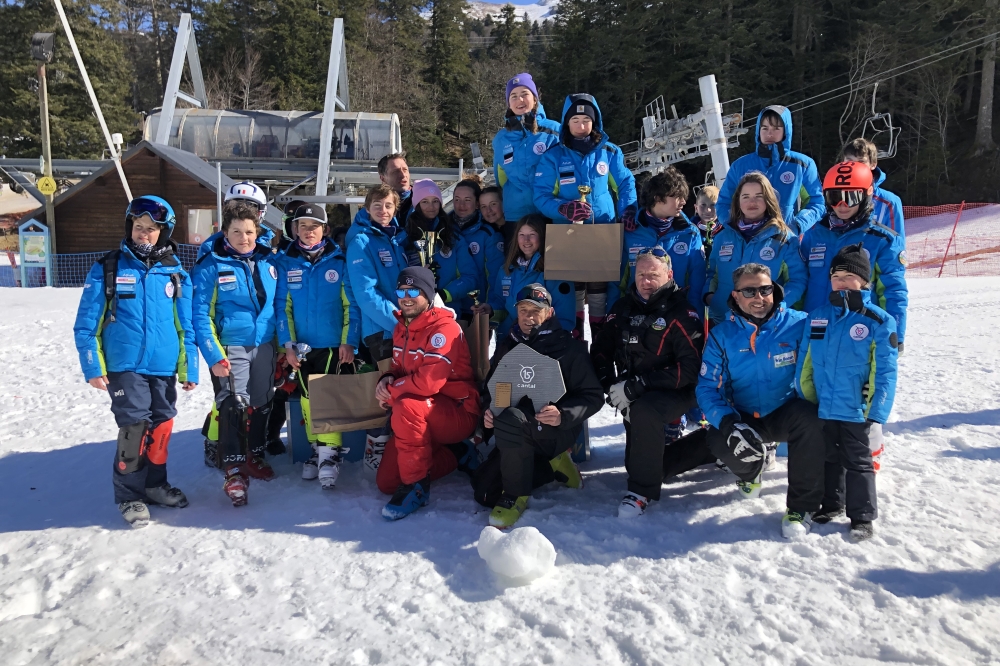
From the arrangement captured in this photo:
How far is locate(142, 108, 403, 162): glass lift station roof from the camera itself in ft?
75.9

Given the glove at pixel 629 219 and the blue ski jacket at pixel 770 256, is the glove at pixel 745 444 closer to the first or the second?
the blue ski jacket at pixel 770 256

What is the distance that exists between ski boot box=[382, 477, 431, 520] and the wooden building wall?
54.8ft

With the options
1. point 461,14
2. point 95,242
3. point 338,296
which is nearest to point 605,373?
point 338,296

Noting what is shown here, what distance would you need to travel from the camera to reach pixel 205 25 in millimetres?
39062

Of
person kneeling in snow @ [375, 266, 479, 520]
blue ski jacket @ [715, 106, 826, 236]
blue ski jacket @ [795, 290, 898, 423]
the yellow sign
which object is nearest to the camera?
blue ski jacket @ [795, 290, 898, 423]

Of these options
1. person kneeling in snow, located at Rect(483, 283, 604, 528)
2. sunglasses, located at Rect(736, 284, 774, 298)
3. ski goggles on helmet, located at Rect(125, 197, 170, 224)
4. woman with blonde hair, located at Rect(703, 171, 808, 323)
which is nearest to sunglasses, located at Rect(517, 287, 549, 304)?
person kneeling in snow, located at Rect(483, 283, 604, 528)

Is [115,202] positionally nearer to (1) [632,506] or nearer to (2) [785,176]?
(2) [785,176]

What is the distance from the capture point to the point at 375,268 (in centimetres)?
440

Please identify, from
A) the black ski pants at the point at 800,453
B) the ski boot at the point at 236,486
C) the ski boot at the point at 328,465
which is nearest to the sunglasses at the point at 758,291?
the black ski pants at the point at 800,453

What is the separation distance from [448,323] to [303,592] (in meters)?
1.72

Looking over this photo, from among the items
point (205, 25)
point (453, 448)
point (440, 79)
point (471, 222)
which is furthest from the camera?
point (440, 79)

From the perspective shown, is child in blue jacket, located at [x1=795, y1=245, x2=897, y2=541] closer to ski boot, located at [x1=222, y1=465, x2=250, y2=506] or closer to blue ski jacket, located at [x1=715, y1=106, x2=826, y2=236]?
blue ski jacket, located at [x1=715, y1=106, x2=826, y2=236]

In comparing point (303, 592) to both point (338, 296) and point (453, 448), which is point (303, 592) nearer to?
point (453, 448)

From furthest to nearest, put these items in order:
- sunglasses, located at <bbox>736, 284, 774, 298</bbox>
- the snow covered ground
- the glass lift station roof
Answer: the glass lift station roof → sunglasses, located at <bbox>736, 284, 774, 298</bbox> → the snow covered ground
